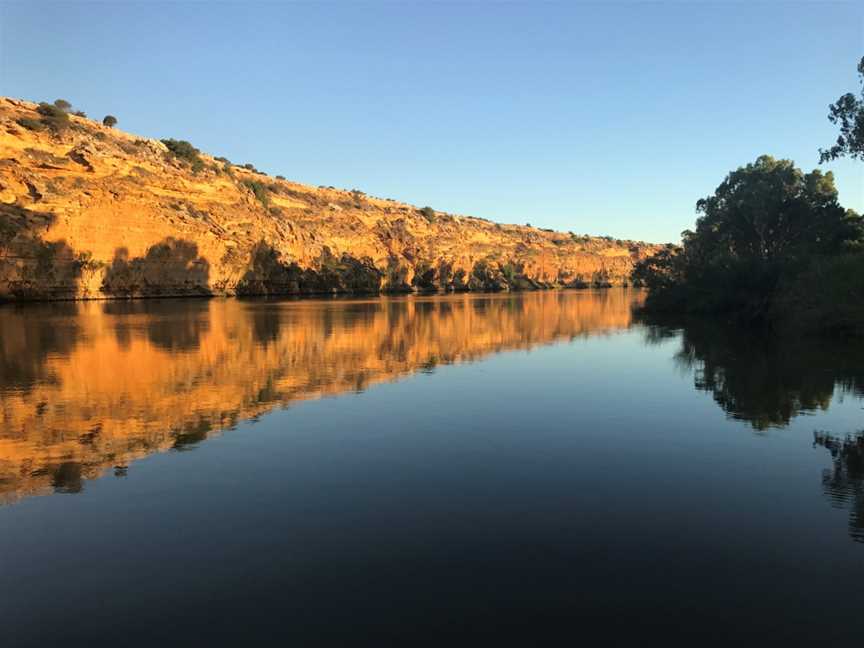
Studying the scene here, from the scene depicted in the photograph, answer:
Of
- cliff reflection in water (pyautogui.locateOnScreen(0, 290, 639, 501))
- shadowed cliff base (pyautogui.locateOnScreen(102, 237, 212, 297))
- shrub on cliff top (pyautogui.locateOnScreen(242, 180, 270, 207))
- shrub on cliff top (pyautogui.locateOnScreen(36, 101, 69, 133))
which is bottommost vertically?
cliff reflection in water (pyautogui.locateOnScreen(0, 290, 639, 501))

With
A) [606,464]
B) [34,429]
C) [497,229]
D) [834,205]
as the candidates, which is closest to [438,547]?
[606,464]

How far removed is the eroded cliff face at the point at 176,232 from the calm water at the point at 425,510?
42379 millimetres

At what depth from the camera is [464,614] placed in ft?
13.8

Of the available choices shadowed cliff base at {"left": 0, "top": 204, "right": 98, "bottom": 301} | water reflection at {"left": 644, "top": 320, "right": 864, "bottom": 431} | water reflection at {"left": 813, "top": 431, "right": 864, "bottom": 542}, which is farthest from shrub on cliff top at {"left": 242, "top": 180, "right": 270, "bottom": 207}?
water reflection at {"left": 813, "top": 431, "right": 864, "bottom": 542}


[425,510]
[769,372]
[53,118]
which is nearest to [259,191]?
[53,118]

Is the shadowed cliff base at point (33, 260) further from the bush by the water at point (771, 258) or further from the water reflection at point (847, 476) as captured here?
the water reflection at point (847, 476)

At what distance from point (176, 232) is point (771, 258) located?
5222 centimetres

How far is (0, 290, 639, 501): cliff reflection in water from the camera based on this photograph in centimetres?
833

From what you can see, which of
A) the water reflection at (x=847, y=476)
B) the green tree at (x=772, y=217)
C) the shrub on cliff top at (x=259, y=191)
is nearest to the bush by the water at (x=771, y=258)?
the green tree at (x=772, y=217)

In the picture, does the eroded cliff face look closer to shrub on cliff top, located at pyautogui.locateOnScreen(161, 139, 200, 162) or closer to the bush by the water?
shrub on cliff top, located at pyautogui.locateOnScreen(161, 139, 200, 162)

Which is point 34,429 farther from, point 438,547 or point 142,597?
point 438,547

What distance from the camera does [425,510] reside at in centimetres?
612

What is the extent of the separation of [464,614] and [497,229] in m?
130

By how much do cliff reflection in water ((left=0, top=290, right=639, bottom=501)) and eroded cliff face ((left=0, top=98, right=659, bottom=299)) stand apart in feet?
69.1
